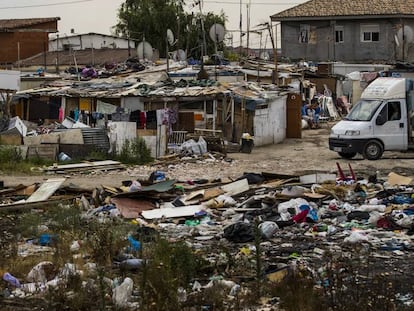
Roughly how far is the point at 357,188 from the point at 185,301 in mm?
8742

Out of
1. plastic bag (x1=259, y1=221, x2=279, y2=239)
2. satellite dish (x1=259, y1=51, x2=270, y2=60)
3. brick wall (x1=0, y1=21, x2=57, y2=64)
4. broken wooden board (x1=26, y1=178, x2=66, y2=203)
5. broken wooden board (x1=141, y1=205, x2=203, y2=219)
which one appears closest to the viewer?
plastic bag (x1=259, y1=221, x2=279, y2=239)

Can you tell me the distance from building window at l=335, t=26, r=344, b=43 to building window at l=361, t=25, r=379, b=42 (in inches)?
51.5

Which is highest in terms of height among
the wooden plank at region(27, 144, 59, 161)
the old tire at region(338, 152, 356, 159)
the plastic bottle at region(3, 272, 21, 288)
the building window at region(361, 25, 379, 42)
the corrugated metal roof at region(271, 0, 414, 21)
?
the corrugated metal roof at region(271, 0, 414, 21)

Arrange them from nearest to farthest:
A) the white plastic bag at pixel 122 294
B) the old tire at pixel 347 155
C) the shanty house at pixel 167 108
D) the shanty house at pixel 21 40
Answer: the white plastic bag at pixel 122 294 < the old tire at pixel 347 155 < the shanty house at pixel 167 108 < the shanty house at pixel 21 40

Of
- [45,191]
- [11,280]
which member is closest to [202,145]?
[45,191]

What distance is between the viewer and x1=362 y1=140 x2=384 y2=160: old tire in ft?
81.8

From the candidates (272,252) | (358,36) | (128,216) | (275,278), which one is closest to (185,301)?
Answer: (275,278)

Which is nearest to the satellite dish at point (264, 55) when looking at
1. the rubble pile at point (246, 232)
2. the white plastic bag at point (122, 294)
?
the rubble pile at point (246, 232)

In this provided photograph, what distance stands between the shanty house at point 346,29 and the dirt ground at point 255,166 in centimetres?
2176

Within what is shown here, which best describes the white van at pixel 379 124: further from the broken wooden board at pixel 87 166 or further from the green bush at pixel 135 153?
the broken wooden board at pixel 87 166

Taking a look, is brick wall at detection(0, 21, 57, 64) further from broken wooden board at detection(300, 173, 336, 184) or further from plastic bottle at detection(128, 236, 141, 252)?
plastic bottle at detection(128, 236, 141, 252)

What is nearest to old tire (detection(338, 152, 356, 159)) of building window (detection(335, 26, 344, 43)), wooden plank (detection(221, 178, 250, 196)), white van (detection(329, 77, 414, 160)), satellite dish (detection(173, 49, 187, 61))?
white van (detection(329, 77, 414, 160))

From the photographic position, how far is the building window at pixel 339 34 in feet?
165

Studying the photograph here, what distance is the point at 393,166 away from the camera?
23234mm
